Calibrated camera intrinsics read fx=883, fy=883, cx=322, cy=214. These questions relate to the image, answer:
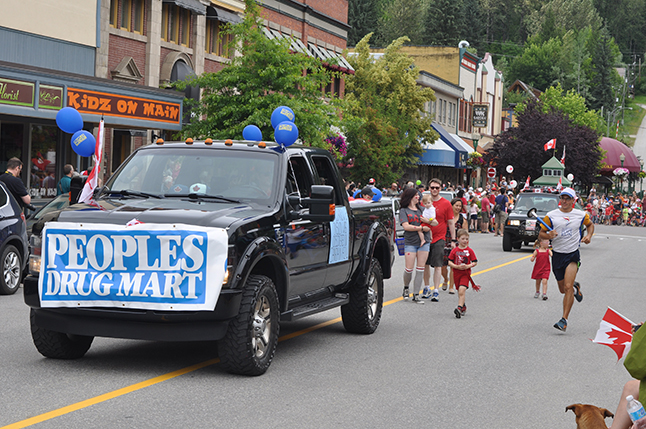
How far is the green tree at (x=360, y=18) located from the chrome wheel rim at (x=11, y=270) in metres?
85.9

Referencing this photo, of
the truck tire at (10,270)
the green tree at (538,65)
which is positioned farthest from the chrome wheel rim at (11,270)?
the green tree at (538,65)

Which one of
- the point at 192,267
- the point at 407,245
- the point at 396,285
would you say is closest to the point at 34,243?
the point at 192,267

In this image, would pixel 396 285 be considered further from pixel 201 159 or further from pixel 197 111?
pixel 197 111

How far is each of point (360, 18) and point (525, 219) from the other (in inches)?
2912

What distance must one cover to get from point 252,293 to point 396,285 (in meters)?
9.39

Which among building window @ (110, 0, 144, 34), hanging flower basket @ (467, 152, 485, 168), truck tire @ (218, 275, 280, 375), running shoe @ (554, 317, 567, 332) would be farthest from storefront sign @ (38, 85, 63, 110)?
hanging flower basket @ (467, 152, 485, 168)

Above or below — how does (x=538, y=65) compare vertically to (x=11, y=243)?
above

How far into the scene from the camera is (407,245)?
46.2 ft

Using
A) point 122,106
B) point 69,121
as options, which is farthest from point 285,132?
point 122,106

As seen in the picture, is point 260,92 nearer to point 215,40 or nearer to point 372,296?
point 215,40

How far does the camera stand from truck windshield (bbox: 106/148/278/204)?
8344 millimetres

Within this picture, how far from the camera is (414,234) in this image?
14.0 meters

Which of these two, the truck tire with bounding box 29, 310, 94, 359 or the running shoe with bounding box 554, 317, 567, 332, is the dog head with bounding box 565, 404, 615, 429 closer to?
the truck tire with bounding box 29, 310, 94, 359

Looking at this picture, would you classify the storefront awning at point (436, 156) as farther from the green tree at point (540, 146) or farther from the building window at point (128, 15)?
the building window at point (128, 15)
